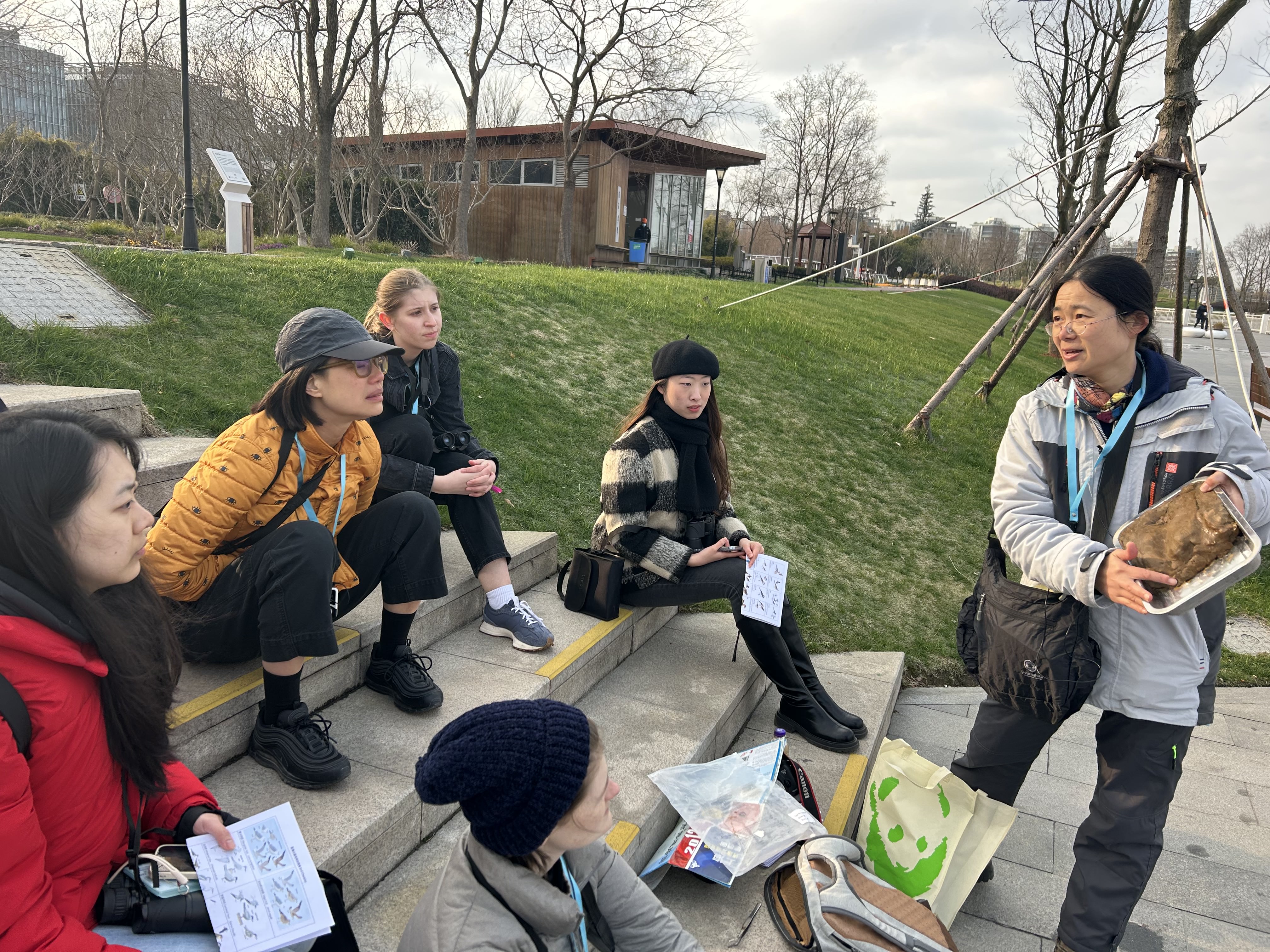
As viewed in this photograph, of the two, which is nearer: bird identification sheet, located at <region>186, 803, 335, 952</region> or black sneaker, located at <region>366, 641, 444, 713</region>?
bird identification sheet, located at <region>186, 803, 335, 952</region>

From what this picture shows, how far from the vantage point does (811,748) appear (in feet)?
11.4

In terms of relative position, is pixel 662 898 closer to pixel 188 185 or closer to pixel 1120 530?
pixel 1120 530

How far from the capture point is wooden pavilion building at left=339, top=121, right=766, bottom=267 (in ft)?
82.4

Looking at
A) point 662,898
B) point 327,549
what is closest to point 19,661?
point 327,549

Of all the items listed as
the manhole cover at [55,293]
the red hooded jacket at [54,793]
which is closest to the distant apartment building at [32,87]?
the manhole cover at [55,293]

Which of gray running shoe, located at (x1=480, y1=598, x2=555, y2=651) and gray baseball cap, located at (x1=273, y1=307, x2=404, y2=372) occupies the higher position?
gray baseball cap, located at (x1=273, y1=307, x2=404, y2=372)

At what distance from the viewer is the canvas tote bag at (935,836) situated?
2.61 metres

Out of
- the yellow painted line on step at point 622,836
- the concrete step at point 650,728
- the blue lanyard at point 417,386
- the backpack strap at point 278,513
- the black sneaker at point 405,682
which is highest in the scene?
the blue lanyard at point 417,386

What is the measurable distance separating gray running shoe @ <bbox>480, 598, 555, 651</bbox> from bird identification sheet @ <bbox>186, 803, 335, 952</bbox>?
5.07ft

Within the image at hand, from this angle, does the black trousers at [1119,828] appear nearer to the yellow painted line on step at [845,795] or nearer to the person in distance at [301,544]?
the yellow painted line on step at [845,795]

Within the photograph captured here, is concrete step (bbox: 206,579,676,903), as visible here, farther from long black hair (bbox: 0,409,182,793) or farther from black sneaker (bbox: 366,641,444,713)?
long black hair (bbox: 0,409,182,793)

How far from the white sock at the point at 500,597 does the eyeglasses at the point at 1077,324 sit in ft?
7.34

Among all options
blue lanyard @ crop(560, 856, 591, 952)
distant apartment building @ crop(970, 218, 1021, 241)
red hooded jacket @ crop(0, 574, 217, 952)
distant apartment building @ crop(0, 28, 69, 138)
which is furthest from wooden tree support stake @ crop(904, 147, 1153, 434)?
distant apartment building @ crop(970, 218, 1021, 241)

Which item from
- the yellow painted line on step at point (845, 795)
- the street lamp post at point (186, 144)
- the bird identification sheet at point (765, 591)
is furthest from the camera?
the street lamp post at point (186, 144)
